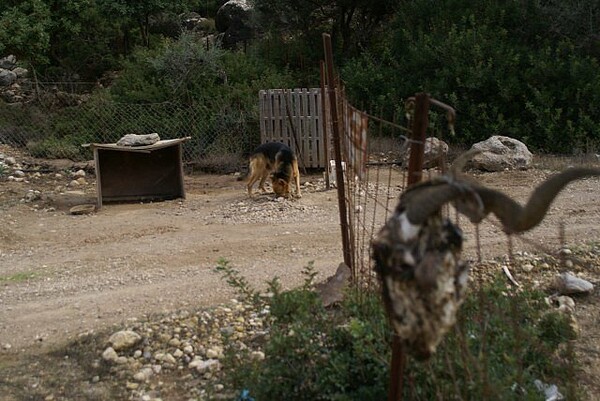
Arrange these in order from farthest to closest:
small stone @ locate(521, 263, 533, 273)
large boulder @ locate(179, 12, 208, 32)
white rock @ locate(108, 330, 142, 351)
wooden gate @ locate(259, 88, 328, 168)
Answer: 1. large boulder @ locate(179, 12, 208, 32)
2. wooden gate @ locate(259, 88, 328, 168)
3. small stone @ locate(521, 263, 533, 273)
4. white rock @ locate(108, 330, 142, 351)

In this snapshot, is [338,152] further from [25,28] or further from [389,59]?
[25,28]

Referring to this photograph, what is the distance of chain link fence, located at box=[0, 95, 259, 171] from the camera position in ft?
54.0

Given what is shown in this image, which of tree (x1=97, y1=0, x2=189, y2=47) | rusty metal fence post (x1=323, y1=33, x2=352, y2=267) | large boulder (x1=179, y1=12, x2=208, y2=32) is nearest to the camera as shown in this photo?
rusty metal fence post (x1=323, y1=33, x2=352, y2=267)

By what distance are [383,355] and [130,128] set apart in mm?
14393

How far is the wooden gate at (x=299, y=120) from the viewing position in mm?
14547

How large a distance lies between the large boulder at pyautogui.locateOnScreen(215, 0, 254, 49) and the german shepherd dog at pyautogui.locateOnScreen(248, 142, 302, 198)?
12821mm

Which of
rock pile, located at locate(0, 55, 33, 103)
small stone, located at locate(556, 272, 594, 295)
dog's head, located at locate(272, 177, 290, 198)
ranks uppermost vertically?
rock pile, located at locate(0, 55, 33, 103)

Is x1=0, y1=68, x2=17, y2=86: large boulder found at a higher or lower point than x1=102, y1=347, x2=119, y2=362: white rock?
higher

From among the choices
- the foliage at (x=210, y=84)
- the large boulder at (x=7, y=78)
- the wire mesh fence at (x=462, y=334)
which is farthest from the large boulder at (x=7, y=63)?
the wire mesh fence at (x=462, y=334)

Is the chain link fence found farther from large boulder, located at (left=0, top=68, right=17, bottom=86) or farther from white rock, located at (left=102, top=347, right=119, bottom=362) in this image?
white rock, located at (left=102, top=347, right=119, bottom=362)

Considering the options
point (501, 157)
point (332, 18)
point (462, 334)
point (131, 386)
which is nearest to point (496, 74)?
point (501, 157)

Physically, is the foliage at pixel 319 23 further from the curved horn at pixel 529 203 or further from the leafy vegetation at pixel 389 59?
the curved horn at pixel 529 203

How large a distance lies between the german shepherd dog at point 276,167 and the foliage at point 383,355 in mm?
6886

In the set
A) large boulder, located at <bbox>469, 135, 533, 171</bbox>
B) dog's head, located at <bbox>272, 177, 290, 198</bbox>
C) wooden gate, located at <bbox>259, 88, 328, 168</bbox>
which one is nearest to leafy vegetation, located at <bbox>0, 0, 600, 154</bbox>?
wooden gate, located at <bbox>259, 88, 328, 168</bbox>
